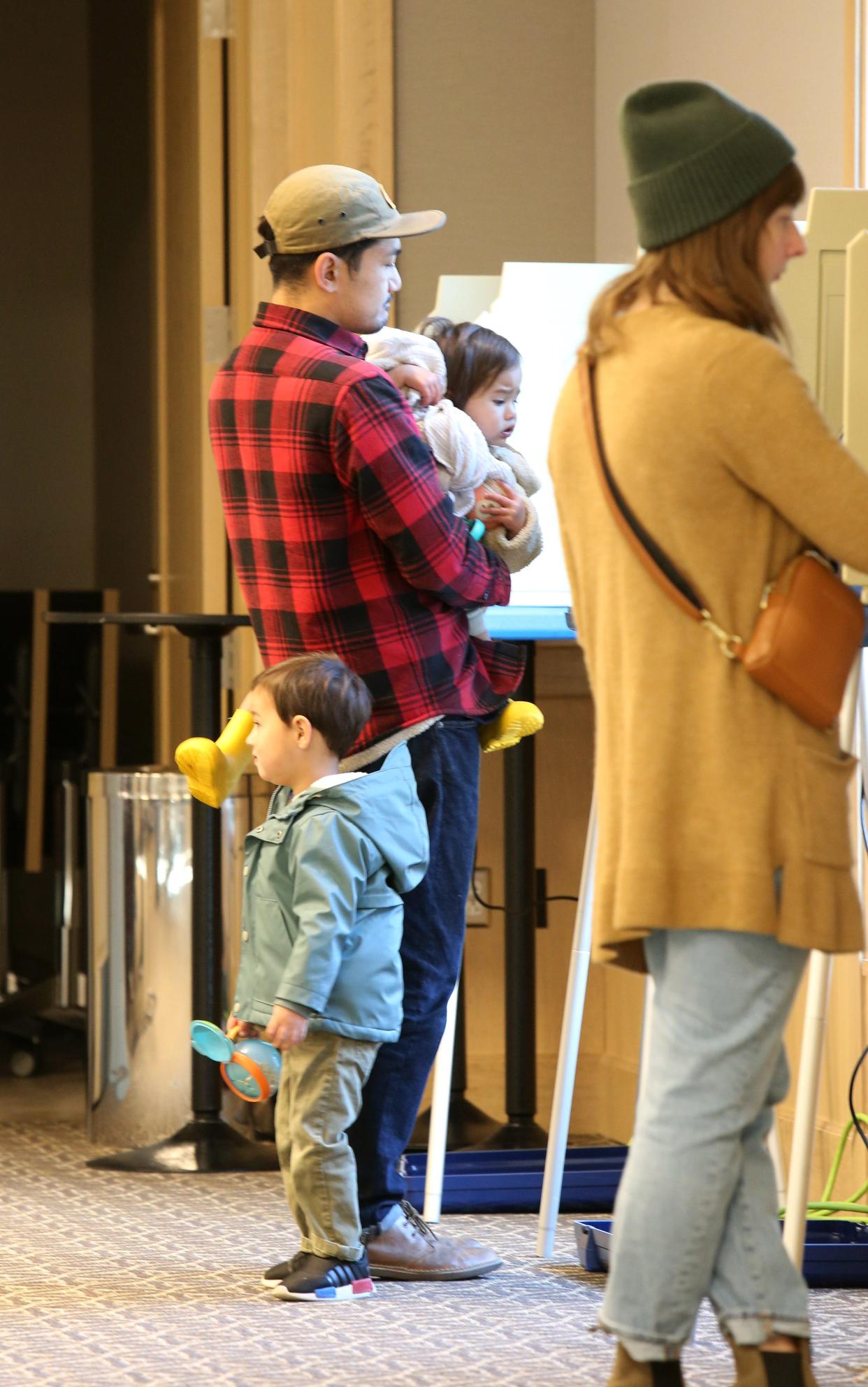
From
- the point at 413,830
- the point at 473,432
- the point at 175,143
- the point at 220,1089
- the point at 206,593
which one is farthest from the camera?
the point at 175,143

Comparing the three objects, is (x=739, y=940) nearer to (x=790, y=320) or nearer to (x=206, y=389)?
(x=790, y=320)

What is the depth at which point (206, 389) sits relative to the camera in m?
4.02

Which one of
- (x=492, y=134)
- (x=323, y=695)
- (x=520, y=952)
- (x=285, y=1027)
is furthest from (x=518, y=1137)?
(x=492, y=134)

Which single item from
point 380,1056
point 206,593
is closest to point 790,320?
point 380,1056

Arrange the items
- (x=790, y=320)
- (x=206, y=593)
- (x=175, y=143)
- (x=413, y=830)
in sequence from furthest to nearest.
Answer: (x=175, y=143)
(x=206, y=593)
(x=413, y=830)
(x=790, y=320)

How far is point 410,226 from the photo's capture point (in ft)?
7.77

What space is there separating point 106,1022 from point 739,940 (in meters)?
2.06

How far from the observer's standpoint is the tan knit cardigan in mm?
1567

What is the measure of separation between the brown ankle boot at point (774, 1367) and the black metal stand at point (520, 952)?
1.56m

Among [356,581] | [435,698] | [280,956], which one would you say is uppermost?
[356,581]

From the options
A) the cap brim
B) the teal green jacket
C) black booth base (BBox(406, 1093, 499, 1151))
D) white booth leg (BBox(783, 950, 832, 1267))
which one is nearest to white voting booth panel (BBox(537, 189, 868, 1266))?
white booth leg (BBox(783, 950, 832, 1267))

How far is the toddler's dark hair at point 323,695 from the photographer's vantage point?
228 cm

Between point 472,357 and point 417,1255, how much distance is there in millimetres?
1212

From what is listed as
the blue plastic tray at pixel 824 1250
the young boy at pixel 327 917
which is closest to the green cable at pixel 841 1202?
the blue plastic tray at pixel 824 1250
